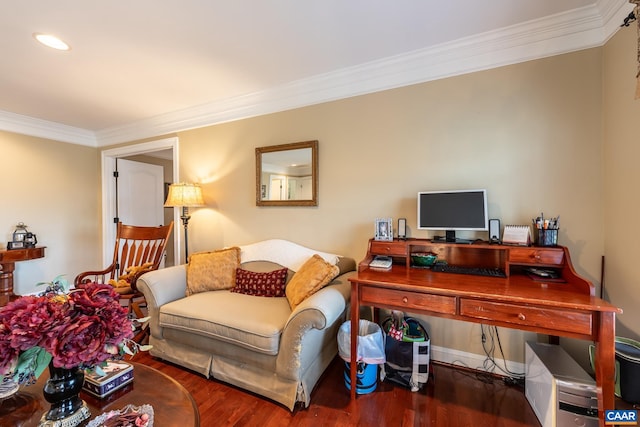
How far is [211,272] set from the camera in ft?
7.48

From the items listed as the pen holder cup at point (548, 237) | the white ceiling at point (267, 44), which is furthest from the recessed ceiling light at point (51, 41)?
the pen holder cup at point (548, 237)

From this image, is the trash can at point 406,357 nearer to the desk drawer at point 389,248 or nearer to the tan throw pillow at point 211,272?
the desk drawer at point 389,248

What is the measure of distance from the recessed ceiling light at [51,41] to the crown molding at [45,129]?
215 cm

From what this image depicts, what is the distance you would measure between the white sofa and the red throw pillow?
0.07 metres

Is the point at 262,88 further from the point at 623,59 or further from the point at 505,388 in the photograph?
the point at 505,388

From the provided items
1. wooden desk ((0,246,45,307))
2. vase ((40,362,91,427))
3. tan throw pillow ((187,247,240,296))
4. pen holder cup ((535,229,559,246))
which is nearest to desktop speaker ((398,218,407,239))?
pen holder cup ((535,229,559,246))

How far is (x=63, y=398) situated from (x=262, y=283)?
1.36 metres

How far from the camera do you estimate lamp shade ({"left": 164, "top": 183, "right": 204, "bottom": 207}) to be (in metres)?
2.69

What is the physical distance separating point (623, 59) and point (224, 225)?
10.7 feet

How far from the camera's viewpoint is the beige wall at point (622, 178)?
134 cm

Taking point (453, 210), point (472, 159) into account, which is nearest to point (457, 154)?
point (472, 159)

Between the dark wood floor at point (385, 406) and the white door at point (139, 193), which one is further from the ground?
the white door at point (139, 193)

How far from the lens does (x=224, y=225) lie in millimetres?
2912

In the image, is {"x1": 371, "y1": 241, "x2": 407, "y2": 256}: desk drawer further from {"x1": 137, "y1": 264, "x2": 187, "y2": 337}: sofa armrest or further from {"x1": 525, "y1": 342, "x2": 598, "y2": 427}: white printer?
{"x1": 137, "y1": 264, "x2": 187, "y2": 337}: sofa armrest
